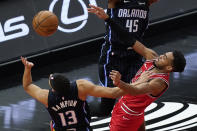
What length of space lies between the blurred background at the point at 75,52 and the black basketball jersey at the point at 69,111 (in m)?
1.74

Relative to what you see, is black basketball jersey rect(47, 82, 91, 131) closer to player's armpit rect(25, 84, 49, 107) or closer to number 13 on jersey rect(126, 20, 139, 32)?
player's armpit rect(25, 84, 49, 107)

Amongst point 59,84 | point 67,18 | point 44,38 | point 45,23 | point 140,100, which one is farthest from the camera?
point 67,18

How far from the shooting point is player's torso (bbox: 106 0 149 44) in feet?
30.2

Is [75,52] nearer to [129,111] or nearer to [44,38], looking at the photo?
[44,38]

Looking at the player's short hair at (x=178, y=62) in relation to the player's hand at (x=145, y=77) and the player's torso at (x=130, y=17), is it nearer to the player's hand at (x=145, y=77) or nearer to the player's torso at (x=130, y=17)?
the player's hand at (x=145, y=77)

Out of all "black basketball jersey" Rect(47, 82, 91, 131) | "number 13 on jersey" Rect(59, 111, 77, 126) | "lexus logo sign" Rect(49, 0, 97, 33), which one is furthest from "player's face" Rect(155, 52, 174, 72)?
"lexus logo sign" Rect(49, 0, 97, 33)

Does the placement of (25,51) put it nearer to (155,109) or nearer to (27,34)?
(27,34)

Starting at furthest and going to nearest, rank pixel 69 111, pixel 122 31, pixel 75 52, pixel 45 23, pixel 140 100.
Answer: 1. pixel 75 52
2. pixel 45 23
3. pixel 122 31
4. pixel 140 100
5. pixel 69 111

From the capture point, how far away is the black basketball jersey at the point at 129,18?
30.2 feet

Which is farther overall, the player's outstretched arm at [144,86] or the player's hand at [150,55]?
the player's hand at [150,55]

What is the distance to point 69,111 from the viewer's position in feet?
25.1

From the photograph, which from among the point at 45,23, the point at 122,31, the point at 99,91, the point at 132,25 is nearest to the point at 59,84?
the point at 99,91

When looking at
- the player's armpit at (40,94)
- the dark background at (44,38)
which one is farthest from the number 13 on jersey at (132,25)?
the dark background at (44,38)

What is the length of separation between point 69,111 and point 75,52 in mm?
4425
